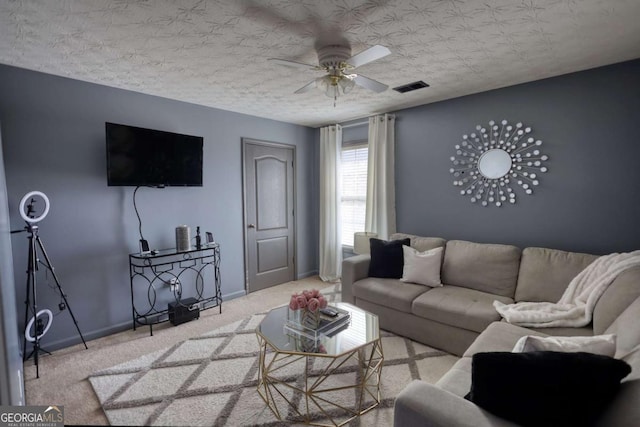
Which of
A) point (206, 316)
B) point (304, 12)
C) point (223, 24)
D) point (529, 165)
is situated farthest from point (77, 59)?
point (529, 165)

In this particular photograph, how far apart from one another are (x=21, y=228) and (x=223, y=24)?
244 cm

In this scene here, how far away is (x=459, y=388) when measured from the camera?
1.50 meters

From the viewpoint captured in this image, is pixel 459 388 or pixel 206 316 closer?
pixel 459 388

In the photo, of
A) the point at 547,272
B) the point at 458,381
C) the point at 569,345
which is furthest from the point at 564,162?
the point at 458,381

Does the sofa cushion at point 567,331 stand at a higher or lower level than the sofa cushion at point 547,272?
lower

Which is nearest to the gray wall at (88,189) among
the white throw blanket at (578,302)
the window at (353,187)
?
the window at (353,187)

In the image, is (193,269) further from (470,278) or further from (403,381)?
(470,278)

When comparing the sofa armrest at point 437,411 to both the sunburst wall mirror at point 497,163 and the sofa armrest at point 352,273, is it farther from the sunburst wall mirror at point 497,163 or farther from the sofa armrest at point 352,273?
the sunburst wall mirror at point 497,163

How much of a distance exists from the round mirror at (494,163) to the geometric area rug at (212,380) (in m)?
1.94

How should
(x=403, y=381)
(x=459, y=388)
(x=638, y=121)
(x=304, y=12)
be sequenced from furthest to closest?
(x=638, y=121), (x=403, y=381), (x=304, y=12), (x=459, y=388)

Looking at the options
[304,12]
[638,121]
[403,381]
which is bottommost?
[403,381]

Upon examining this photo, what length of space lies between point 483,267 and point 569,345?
5.47 ft

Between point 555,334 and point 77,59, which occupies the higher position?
point 77,59

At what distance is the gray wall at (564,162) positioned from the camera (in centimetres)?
260
